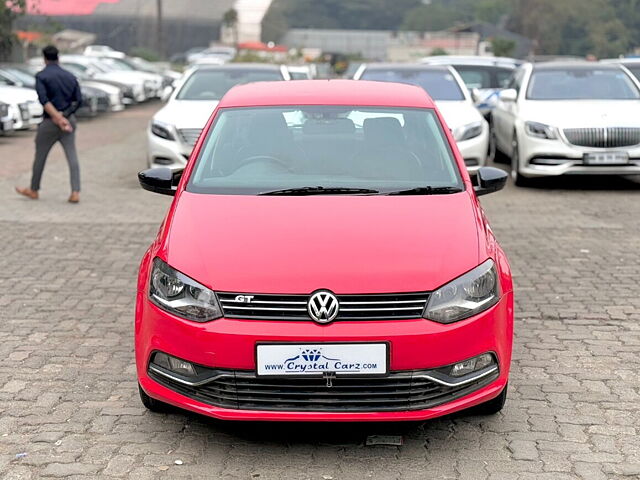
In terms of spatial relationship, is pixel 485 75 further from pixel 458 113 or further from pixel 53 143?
pixel 53 143

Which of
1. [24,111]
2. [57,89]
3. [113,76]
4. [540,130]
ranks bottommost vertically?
[113,76]

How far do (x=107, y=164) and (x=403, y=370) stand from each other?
12.7 meters

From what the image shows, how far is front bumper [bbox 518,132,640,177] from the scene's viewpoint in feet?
42.7

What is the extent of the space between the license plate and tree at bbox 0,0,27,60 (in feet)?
71.1

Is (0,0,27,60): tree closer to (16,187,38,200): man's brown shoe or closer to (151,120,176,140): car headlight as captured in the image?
(151,120,176,140): car headlight

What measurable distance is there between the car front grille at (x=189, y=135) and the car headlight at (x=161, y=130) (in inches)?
4.5

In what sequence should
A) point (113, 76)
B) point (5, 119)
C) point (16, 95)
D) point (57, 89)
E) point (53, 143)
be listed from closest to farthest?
point (57, 89) < point (53, 143) < point (5, 119) < point (16, 95) < point (113, 76)

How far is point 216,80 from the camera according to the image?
47.1 feet

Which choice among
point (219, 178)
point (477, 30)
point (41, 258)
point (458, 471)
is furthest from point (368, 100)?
point (477, 30)

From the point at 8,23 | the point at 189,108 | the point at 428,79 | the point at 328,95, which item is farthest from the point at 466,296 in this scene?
the point at 8,23

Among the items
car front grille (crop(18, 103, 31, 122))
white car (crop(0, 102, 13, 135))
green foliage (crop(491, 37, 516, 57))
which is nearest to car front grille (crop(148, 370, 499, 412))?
white car (crop(0, 102, 13, 135))

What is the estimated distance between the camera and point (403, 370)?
4.50 m

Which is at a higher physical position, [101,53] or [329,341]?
[329,341]

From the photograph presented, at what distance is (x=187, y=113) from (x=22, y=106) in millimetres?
8926
